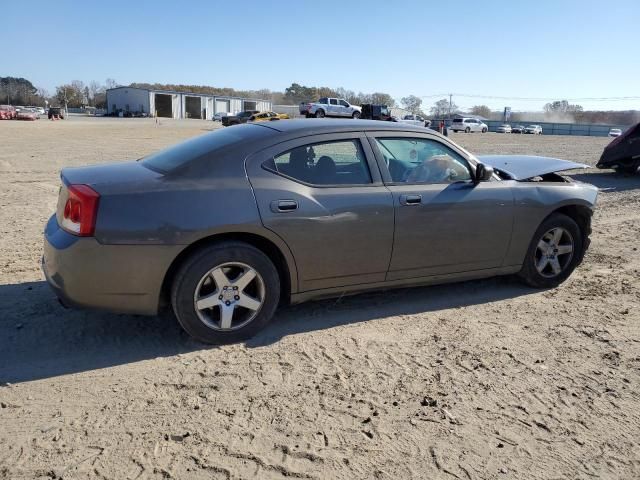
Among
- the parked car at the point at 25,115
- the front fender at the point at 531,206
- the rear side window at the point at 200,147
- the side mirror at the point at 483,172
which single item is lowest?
the front fender at the point at 531,206

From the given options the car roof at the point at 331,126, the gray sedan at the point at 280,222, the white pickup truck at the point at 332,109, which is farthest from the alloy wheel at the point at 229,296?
the white pickup truck at the point at 332,109

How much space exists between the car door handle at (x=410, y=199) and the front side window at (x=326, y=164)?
0.31 metres

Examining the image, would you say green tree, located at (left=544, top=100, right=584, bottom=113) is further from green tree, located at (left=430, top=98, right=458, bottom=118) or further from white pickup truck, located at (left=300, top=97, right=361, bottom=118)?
white pickup truck, located at (left=300, top=97, right=361, bottom=118)

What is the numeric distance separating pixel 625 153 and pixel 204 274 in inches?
515

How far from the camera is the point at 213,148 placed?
3.86 m

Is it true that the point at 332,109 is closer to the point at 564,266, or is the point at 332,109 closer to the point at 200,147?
the point at 564,266

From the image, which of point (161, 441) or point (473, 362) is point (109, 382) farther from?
point (473, 362)

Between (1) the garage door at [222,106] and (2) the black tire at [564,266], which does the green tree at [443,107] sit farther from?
(2) the black tire at [564,266]

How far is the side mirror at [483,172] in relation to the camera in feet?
14.7

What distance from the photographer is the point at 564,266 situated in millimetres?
5133

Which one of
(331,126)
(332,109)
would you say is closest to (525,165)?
(331,126)

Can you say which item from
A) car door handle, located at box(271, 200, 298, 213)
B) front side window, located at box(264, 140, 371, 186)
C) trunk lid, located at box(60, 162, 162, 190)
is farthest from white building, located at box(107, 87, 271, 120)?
car door handle, located at box(271, 200, 298, 213)

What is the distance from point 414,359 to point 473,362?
0.41m

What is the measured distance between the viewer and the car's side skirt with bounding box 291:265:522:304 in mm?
4020
